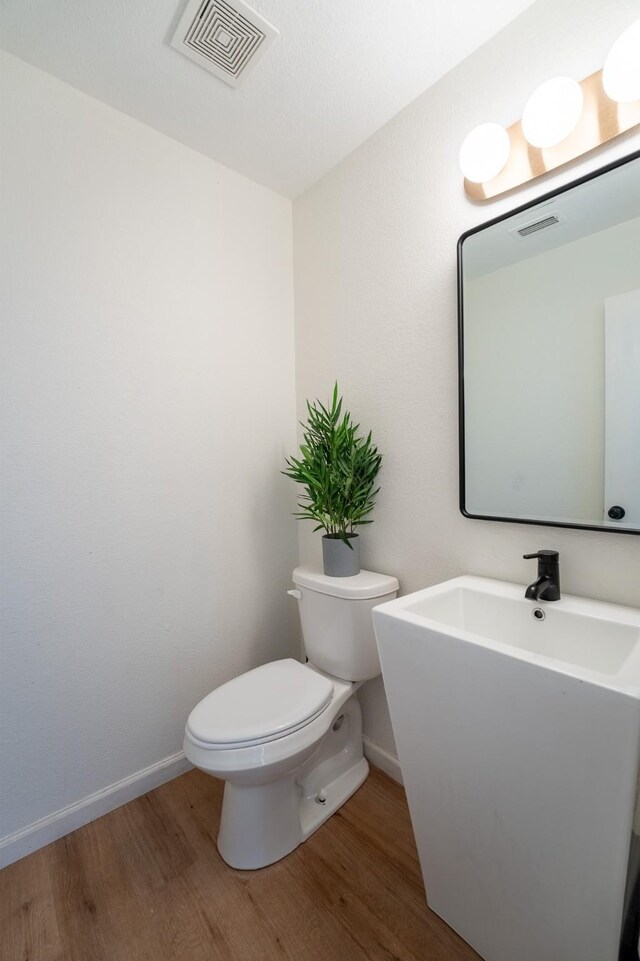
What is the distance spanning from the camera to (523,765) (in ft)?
2.38

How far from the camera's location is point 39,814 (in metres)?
1.24

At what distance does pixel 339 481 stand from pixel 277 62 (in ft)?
4.14

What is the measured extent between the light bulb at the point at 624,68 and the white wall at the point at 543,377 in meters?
0.27

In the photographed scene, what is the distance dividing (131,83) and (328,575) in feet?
5.52

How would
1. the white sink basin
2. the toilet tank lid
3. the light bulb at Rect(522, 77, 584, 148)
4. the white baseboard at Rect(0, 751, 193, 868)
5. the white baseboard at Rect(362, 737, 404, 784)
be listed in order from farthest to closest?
1. the white baseboard at Rect(362, 737, 404, 784)
2. the toilet tank lid
3. the white baseboard at Rect(0, 751, 193, 868)
4. the light bulb at Rect(522, 77, 584, 148)
5. the white sink basin

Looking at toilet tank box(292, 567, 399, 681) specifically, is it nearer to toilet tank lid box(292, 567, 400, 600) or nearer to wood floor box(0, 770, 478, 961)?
toilet tank lid box(292, 567, 400, 600)

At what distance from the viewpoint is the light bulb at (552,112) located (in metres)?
0.95

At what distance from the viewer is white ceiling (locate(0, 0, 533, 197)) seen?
107cm

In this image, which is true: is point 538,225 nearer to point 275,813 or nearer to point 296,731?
point 296,731

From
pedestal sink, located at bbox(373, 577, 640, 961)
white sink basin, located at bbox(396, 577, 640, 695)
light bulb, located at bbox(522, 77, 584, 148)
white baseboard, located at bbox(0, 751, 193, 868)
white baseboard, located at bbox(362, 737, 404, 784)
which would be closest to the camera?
pedestal sink, located at bbox(373, 577, 640, 961)

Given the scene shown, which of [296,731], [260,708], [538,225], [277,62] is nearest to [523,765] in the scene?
[296,731]

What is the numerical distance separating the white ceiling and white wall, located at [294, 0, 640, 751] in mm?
87

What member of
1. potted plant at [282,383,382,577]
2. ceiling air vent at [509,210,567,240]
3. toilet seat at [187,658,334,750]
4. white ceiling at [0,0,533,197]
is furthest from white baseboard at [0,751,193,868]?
white ceiling at [0,0,533,197]

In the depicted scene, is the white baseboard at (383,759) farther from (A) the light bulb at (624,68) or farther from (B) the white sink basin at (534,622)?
(A) the light bulb at (624,68)
